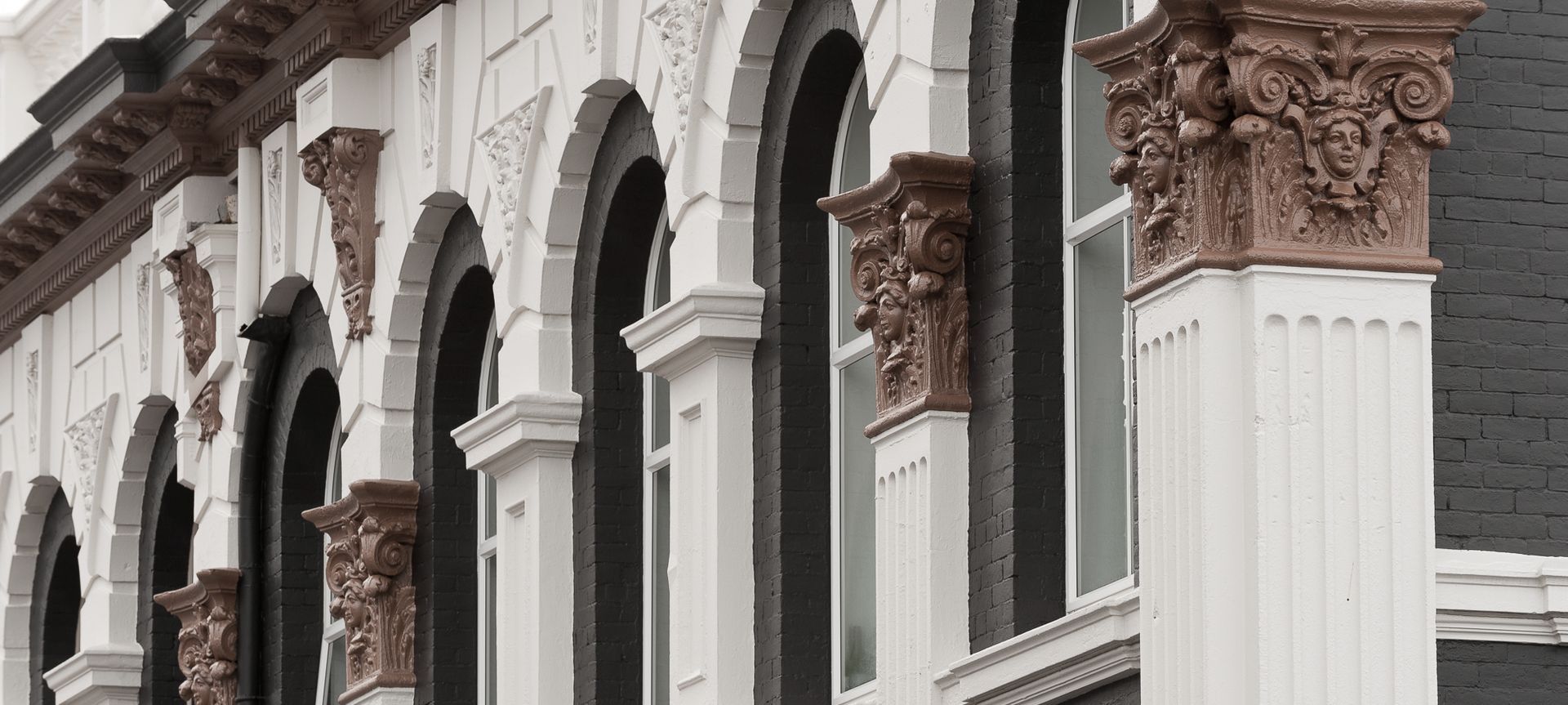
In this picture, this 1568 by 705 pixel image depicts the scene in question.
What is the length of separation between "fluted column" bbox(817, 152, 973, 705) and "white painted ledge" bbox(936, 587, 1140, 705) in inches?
13.8

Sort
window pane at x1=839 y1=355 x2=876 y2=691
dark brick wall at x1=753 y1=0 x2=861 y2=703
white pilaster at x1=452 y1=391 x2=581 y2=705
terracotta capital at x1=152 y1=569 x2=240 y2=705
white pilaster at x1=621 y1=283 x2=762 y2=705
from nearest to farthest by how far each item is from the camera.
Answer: window pane at x1=839 y1=355 x2=876 y2=691 → dark brick wall at x1=753 y1=0 x2=861 y2=703 → white pilaster at x1=621 y1=283 x2=762 y2=705 → white pilaster at x1=452 y1=391 x2=581 y2=705 → terracotta capital at x1=152 y1=569 x2=240 y2=705

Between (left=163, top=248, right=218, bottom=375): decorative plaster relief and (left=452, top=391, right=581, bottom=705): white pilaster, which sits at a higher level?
(left=163, top=248, right=218, bottom=375): decorative plaster relief

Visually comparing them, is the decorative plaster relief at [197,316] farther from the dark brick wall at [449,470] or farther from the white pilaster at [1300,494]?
the white pilaster at [1300,494]

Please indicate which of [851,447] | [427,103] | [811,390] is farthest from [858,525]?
[427,103]

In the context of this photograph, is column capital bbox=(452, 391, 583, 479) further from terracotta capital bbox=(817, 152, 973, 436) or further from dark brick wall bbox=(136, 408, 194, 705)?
dark brick wall bbox=(136, 408, 194, 705)

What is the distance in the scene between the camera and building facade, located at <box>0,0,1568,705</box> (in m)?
13.0

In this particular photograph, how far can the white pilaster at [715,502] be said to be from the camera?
61.2 feet

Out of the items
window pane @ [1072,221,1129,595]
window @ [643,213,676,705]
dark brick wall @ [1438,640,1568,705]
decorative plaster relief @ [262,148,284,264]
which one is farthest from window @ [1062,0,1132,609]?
decorative plaster relief @ [262,148,284,264]

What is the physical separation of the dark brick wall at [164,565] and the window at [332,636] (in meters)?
3.22

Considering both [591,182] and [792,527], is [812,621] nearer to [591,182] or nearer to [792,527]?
[792,527]

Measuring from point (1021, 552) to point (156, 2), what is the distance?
1526cm

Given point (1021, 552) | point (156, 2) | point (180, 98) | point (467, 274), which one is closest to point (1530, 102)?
point (1021, 552)

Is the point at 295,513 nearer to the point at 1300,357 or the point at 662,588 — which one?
the point at 662,588

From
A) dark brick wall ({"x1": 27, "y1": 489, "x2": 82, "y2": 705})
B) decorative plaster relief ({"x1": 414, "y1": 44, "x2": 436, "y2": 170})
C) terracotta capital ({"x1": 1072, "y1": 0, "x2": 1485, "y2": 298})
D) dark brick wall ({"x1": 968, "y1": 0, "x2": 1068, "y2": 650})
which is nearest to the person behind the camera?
terracotta capital ({"x1": 1072, "y1": 0, "x2": 1485, "y2": 298})
